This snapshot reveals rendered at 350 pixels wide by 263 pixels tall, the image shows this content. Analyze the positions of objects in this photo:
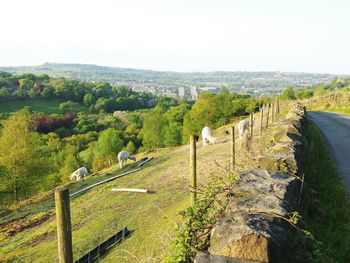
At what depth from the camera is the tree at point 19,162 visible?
33812 mm

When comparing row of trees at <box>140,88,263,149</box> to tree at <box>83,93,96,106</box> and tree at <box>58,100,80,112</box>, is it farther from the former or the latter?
tree at <box>83,93,96,106</box>

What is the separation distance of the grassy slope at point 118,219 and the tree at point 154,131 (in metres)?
48.2

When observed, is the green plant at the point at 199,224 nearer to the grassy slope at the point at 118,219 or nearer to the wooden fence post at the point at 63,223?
the wooden fence post at the point at 63,223

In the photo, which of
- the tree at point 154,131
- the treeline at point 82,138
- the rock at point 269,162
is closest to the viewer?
the rock at point 269,162

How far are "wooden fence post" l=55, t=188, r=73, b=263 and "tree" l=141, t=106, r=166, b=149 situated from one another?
211 feet

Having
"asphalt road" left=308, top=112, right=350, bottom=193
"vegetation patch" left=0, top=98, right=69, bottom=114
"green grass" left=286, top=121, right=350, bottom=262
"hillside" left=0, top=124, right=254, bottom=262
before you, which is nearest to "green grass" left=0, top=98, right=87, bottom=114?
"vegetation patch" left=0, top=98, right=69, bottom=114

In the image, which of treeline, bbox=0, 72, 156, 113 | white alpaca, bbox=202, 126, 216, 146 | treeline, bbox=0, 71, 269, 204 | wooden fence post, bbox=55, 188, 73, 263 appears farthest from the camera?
treeline, bbox=0, 72, 156, 113

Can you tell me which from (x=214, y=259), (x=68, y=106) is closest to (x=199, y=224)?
(x=214, y=259)

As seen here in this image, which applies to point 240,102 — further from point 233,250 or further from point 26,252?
point 233,250

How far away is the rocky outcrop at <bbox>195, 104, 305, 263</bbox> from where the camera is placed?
3871mm

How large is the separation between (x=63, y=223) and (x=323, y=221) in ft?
17.4

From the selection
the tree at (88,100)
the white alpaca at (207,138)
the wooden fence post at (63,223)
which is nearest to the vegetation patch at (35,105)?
the tree at (88,100)

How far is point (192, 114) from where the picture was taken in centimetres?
6100

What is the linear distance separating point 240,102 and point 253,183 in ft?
197
